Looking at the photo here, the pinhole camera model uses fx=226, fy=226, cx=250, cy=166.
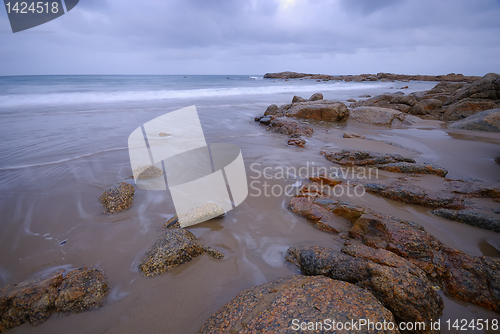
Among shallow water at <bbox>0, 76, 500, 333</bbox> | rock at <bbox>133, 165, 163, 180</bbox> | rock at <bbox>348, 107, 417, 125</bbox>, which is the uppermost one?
rock at <bbox>348, 107, 417, 125</bbox>

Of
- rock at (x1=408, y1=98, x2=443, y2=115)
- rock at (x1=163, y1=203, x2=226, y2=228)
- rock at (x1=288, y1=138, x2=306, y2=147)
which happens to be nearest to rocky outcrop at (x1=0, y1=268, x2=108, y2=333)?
rock at (x1=163, y1=203, x2=226, y2=228)

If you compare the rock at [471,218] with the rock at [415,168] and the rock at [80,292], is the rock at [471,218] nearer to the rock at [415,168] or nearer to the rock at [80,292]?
Result: the rock at [415,168]

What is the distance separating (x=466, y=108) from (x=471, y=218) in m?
11.3

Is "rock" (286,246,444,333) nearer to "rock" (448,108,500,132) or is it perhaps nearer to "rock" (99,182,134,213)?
"rock" (99,182,134,213)

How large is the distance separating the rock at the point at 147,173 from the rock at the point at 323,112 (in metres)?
8.04

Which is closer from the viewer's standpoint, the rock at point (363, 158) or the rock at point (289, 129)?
the rock at point (363, 158)

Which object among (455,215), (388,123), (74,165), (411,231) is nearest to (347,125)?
(388,123)

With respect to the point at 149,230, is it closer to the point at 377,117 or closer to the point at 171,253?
the point at 171,253

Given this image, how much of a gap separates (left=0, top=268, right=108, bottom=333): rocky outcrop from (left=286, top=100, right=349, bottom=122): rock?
10.1 m

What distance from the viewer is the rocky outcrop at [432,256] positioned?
1938mm

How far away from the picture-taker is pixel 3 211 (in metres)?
3.15

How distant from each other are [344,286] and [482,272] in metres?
1.40

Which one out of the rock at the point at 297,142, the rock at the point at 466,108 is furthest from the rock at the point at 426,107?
the rock at the point at 297,142

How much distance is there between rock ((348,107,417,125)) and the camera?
9.75 m
